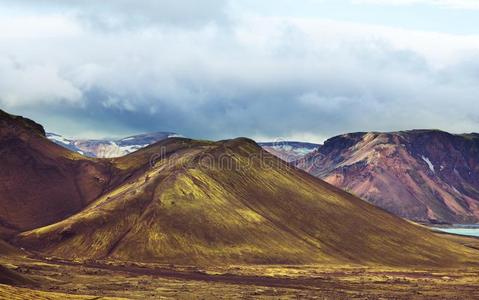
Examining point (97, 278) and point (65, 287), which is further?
point (97, 278)

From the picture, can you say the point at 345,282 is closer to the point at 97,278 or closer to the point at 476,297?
the point at 476,297

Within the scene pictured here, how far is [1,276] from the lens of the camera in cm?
13850

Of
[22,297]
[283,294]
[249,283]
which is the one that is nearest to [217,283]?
[249,283]

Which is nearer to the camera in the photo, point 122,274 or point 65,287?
point 65,287

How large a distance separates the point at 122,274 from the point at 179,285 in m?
24.6

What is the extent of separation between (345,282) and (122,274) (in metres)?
60.2

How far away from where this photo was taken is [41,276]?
563 feet

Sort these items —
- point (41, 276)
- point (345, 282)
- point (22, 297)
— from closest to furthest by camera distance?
1. point (22, 297)
2. point (41, 276)
3. point (345, 282)

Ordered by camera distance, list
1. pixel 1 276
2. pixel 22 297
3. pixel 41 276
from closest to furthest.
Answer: pixel 22 297 → pixel 1 276 → pixel 41 276

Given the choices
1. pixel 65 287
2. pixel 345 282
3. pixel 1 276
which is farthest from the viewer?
pixel 345 282

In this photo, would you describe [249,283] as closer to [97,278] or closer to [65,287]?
[97,278]

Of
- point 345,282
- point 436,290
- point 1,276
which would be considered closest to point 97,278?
point 1,276

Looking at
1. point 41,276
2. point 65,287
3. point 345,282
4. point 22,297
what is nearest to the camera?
point 22,297

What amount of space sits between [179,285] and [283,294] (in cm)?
2634
